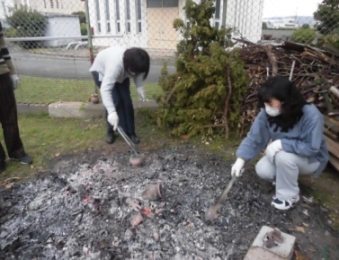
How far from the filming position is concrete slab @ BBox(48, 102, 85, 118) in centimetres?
471

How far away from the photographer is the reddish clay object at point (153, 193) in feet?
8.38

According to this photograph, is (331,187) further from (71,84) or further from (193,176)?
(71,84)

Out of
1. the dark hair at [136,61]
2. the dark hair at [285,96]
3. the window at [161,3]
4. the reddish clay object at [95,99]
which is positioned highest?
the window at [161,3]

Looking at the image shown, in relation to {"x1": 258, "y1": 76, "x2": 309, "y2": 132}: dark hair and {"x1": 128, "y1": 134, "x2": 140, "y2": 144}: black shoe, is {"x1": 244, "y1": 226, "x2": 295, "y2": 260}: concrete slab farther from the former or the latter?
{"x1": 128, "y1": 134, "x2": 140, "y2": 144}: black shoe

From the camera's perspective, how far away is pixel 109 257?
6.64ft

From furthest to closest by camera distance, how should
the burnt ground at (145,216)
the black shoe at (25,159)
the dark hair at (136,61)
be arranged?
the black shoe at (25,159) → the dark hair at (136,61) → the burnt ground at (145,216)

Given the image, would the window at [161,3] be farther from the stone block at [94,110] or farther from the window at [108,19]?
the stone block at [94,110]

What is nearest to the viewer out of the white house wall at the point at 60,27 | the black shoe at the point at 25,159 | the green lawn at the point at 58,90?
the black shoe at the point at 25,159

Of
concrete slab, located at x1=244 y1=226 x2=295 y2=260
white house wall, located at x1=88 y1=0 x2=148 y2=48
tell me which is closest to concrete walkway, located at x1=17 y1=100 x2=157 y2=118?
white house wall, located at x1=88 y1=0 x2=148 y2=48

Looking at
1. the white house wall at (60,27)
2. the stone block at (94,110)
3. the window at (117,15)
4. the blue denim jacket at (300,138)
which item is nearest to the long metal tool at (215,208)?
the blue denim jacket at (300,138)

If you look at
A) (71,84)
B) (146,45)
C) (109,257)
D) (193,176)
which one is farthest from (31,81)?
(109,257)

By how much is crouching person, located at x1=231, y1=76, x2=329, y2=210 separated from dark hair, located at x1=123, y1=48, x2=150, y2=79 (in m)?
1.21

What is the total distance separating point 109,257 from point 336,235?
1.75 meters

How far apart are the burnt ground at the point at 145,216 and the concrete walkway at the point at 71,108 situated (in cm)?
162
